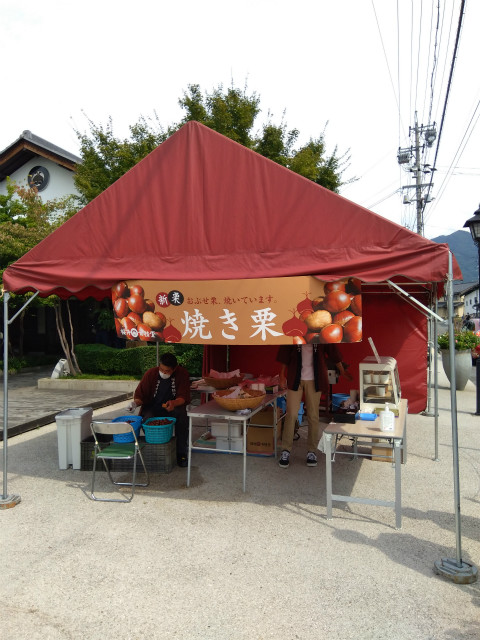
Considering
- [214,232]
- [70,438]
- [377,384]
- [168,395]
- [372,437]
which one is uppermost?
[214,232]

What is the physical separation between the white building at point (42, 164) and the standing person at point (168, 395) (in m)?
14.3

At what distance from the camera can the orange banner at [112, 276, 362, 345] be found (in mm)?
4215

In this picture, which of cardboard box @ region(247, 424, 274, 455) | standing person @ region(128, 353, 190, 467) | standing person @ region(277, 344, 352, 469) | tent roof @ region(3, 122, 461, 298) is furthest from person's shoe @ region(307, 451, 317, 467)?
tent roof @ region(3, 122, 461, 298)

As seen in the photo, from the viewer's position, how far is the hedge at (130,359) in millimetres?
12297

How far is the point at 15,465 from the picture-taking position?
597cm

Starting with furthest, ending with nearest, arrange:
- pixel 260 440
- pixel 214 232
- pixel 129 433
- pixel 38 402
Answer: pixel 38 402, pixel 260 440, pixel 129 433, pixel 214 232

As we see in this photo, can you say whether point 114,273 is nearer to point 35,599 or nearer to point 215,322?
point 215,322

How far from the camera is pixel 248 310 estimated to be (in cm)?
434

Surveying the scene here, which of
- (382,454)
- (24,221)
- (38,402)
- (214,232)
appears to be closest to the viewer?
(214,232)

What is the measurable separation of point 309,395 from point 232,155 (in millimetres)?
2781

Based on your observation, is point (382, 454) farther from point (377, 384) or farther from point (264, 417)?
point (264, 417)

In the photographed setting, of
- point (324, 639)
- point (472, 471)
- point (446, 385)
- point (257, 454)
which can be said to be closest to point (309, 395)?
point (257, 454)

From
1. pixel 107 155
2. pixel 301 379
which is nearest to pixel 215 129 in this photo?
pixel 107 155

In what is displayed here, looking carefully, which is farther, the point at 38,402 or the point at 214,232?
the point at 38,402
